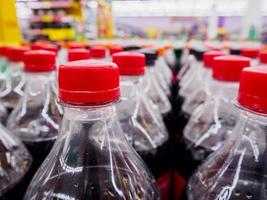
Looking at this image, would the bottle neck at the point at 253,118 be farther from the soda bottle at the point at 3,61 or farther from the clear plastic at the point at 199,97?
the soda bottle at the point at 3,61

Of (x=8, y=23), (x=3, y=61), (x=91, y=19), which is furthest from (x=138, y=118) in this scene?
(x=91, y=19)

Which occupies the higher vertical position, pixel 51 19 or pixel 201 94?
pixel 51 19

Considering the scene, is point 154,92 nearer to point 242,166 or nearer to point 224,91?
point 224,91

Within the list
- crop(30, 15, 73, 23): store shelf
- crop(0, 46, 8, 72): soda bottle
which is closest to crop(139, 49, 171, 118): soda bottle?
crop(0, 46, 8, 72): soda bottle

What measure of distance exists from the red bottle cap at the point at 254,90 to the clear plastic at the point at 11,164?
399 mm

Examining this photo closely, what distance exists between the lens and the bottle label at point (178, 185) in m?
0.57

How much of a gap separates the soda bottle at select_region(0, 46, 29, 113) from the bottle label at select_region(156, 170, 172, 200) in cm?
49

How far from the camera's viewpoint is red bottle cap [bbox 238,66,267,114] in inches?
13.0

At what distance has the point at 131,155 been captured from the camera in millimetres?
451

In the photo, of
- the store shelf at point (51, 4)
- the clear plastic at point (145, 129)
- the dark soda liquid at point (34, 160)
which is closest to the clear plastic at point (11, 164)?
the dark soda liquid at point (34, 160)

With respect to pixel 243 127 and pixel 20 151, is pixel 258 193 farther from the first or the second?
pixel 20 151

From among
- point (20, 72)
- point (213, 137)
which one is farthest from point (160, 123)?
point (20, 72)

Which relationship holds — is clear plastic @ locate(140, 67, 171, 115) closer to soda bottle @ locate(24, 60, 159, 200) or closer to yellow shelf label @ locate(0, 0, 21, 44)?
soda bottle @ locate(24, 60, 159, 200)

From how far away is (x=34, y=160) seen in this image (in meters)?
0.60
